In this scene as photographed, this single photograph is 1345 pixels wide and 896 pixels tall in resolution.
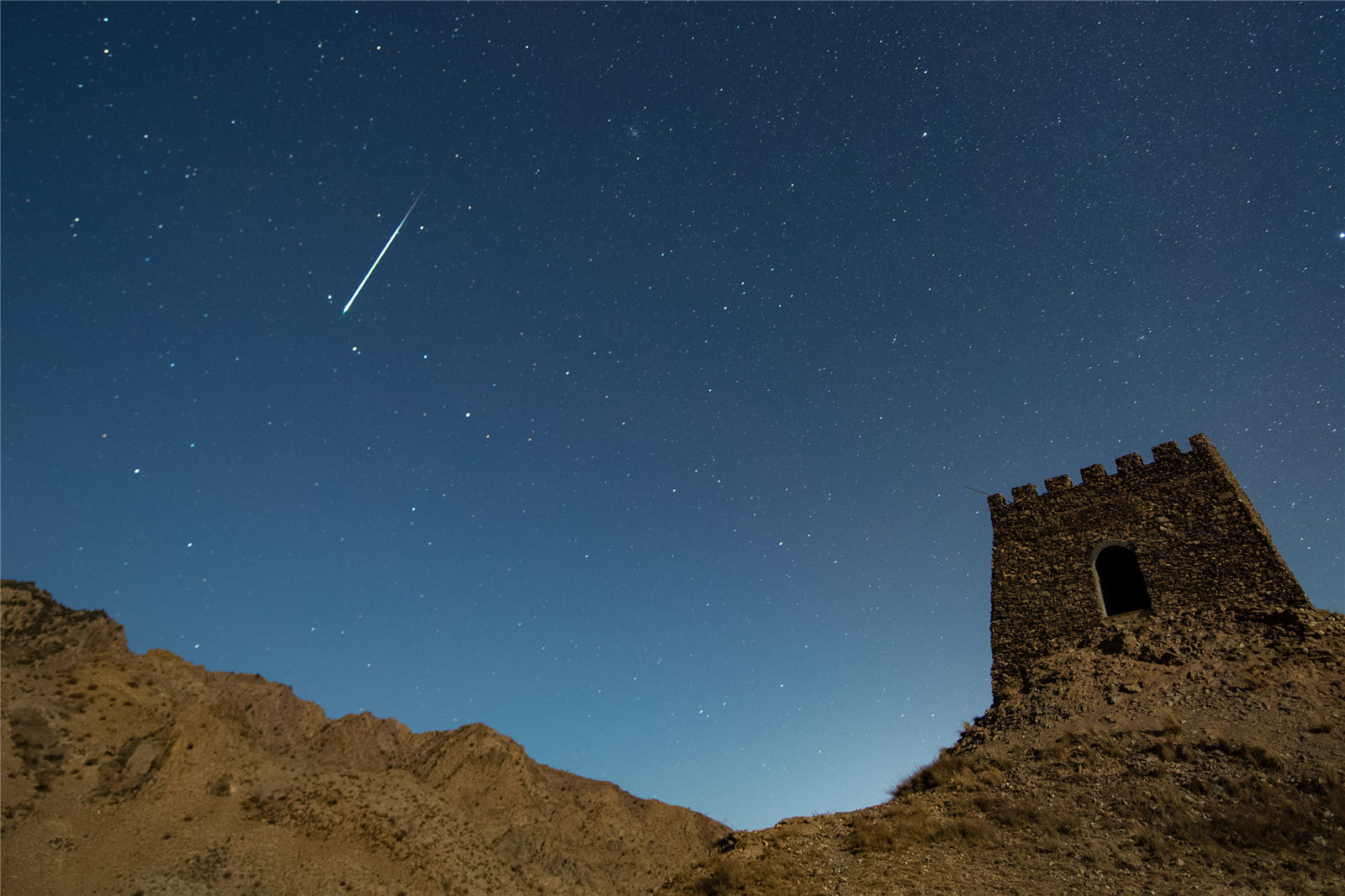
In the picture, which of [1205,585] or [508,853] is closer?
[1205,585]

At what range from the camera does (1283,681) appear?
12000 millimetres

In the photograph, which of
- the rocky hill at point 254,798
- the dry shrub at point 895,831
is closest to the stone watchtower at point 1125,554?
the dry shrub at point 895,831

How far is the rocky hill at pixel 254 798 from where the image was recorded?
17.7 meters

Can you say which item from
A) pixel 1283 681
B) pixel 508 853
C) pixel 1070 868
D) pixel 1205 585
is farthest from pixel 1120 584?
pixel 508 853

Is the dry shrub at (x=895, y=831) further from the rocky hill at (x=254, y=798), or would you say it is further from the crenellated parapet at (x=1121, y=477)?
the rocky hill at (x=254, y=798)

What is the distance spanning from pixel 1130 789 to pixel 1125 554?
7426 mm

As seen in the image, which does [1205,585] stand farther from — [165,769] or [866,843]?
[165,769]

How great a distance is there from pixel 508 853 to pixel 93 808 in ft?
41.0

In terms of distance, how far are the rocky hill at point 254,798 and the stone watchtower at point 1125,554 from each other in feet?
53.1

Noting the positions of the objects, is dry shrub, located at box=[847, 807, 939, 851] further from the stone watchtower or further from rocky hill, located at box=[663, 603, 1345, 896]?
the stone watchtower

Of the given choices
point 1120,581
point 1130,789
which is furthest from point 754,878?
point 1120,581

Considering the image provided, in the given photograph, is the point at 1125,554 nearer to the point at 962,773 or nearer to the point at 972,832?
the point at 962,773

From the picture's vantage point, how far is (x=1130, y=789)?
35.6ft

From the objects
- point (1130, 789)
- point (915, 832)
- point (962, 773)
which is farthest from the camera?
point (962, 773)
